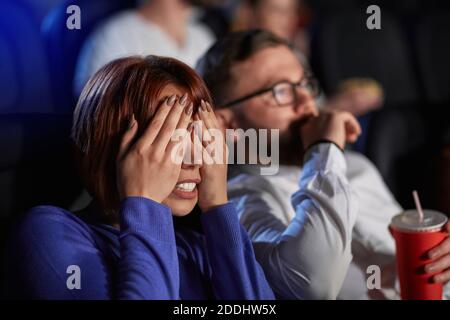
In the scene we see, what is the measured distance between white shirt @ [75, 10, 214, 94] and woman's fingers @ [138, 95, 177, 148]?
1.68ft

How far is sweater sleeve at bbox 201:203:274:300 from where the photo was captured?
0.72 meters

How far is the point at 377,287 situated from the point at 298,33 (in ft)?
6.12

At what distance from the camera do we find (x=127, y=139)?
2.23 ft

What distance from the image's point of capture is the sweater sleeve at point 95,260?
2.17 feet

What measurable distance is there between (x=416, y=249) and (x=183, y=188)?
33 cm

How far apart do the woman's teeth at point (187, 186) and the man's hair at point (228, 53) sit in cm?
21

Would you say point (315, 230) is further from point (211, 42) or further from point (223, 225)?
point (211, 42)

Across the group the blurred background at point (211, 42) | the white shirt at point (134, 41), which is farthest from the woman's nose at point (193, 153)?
the white shirt at point (134, 41)

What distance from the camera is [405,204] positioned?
1.36m

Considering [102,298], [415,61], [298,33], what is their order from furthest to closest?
[298,33] < [415,61] < [102,298]

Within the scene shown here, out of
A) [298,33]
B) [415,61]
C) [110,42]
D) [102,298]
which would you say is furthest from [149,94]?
[298,33]

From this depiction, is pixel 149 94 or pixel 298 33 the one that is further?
pixel 298 33

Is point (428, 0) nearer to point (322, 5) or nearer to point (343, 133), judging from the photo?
point (322, 5)

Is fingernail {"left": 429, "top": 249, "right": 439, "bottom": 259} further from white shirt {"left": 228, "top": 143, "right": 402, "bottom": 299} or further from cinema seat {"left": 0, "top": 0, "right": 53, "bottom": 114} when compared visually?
cinema seat {"left": 0, "top": 0, "right": 53, "bottom": 114}
